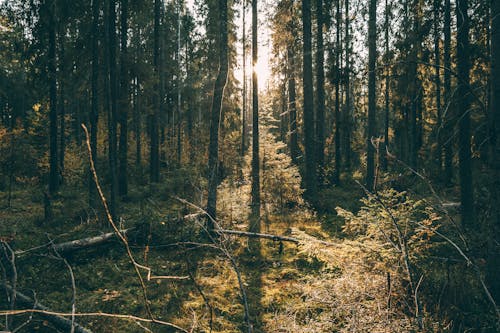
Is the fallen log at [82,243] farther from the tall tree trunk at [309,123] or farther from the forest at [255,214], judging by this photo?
the tall tree trunk at [309,123]

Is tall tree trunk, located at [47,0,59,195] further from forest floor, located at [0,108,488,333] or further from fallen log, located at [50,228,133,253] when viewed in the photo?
fallen log, located at [50,228,133,253]

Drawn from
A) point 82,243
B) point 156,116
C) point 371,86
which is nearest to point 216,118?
point 82,243

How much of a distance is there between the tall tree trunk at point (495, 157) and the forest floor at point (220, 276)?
1205 millimetres

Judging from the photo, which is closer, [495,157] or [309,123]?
[495,157]

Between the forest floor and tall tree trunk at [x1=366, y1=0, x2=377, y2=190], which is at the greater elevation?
tall tree trunk at [x1=366, y1=0, x2=377, y2=190]

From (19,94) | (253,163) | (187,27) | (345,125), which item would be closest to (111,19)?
(253,163)

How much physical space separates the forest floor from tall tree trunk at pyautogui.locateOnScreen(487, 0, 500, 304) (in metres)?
1.20

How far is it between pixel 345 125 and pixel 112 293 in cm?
1491

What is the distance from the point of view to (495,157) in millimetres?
4301

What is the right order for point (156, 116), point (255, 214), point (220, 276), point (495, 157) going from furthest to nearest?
point (156, 116) < point (255, 214) < point (220, 276) < point (495, 157)

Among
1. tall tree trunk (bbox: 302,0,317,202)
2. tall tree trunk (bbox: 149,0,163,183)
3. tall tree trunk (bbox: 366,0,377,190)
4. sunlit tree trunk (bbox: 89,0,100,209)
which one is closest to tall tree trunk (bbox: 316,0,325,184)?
tall tree trunk (bbox: 302,0,317,202)

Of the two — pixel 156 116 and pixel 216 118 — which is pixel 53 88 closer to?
pixel 156 116

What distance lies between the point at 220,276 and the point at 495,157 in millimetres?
5123

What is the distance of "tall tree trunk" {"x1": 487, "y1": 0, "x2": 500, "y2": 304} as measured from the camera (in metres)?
4.30
